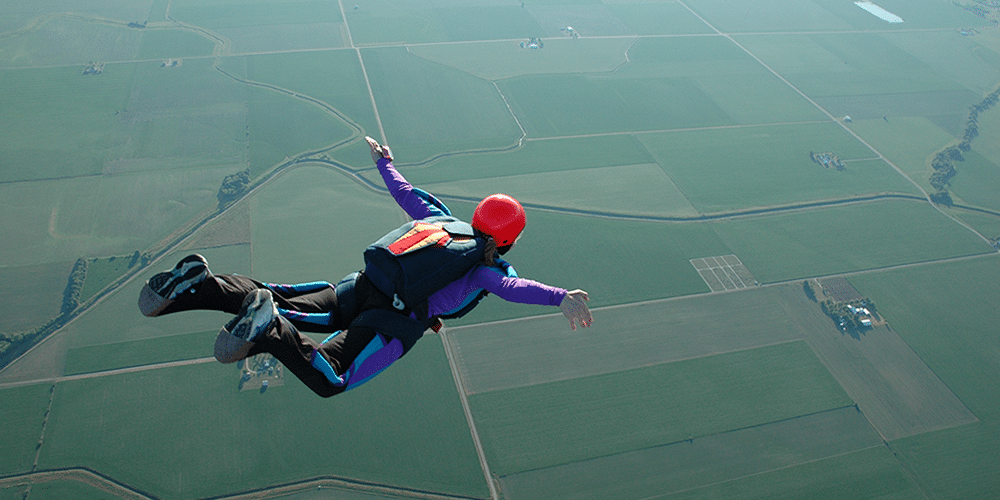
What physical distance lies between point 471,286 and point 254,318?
299 cm

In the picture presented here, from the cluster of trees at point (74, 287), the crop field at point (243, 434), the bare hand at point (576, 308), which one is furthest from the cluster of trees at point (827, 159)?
the cluster of trees at point (74, 287)

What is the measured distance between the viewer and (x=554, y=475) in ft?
91.7

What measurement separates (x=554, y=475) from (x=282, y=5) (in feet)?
228

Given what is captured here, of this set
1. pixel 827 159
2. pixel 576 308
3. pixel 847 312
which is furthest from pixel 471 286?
pixel 827 159

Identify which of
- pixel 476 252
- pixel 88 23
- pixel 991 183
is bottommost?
pixel 88 23

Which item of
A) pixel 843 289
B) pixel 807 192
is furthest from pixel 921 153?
pixel 843 289

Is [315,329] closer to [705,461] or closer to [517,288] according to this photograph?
[517,288]

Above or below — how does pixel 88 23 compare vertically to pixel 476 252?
below

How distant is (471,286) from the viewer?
880 cm

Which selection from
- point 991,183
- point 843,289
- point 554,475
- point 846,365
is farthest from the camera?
point 991,183

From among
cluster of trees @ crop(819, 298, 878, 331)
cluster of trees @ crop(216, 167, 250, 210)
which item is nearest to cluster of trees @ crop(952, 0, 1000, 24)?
cluster of trees @ crop(819, 298, 878, 331)

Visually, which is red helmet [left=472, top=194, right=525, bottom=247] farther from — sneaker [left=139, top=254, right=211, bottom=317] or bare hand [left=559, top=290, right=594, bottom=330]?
sneaker [left=139, top=254, right=211, bottom=317]

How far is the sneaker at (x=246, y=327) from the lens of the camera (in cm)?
737

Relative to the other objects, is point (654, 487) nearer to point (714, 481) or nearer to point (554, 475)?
point (714, 481)
